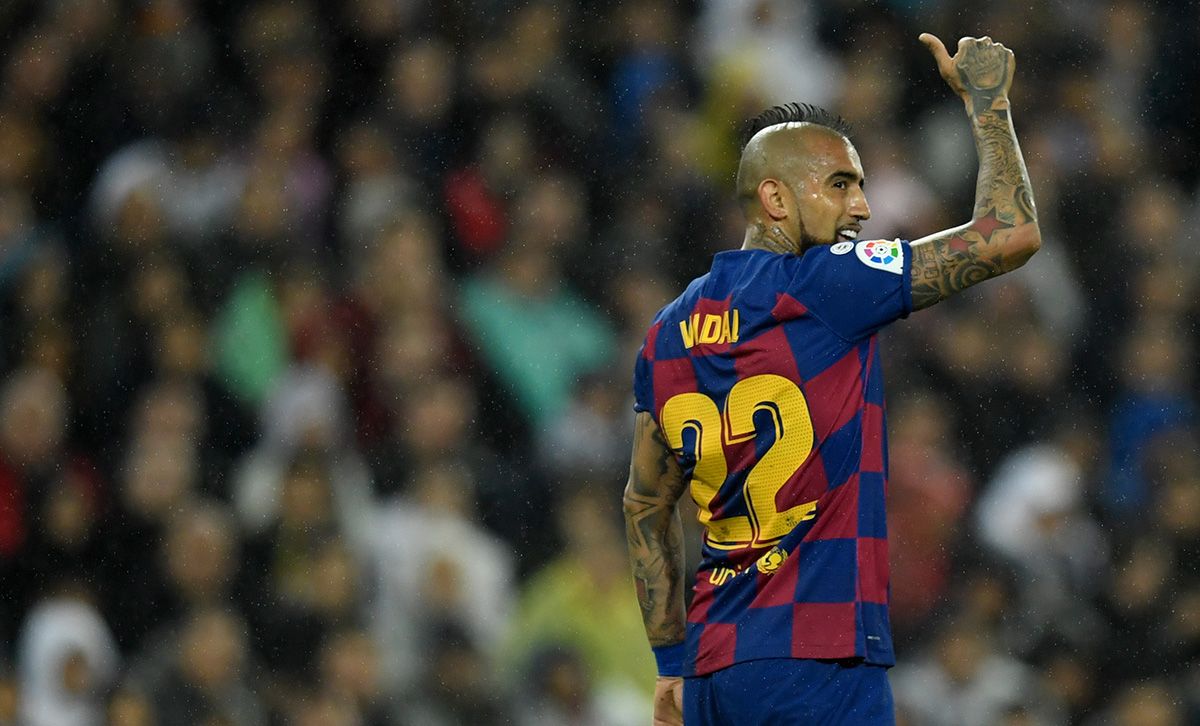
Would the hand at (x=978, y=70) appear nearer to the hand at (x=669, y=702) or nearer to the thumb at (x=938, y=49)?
the thumb at (x=938, y=49)

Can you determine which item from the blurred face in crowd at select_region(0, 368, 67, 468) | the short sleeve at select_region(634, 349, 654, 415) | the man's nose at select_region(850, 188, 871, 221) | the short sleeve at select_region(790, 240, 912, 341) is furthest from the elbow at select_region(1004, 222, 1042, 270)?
the blurred face in crowd at select_region(0, 368, 67, 468)

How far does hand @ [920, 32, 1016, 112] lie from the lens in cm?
366

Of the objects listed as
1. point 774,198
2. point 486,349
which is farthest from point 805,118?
point 486,349

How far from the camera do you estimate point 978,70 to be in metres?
3.68

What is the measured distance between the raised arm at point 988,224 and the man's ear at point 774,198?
13.9 inches

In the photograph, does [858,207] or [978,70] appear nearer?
[978,70]

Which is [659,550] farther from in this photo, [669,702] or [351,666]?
[351,666]

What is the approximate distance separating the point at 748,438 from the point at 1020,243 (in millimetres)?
689

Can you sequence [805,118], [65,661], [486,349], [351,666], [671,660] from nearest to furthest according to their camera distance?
[805,118], [671,660], [65,661], [351,666], [486,349]

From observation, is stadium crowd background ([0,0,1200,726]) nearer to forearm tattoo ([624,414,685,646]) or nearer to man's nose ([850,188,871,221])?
forearm tattoo ([624,414,685,646])

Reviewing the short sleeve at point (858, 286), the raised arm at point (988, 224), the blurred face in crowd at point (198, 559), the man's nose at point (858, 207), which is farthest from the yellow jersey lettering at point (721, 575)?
the blurred face in crowd at point (198, 559)

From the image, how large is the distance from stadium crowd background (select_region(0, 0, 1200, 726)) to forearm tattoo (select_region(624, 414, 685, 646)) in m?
3.17

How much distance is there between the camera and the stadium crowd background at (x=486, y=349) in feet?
23.6

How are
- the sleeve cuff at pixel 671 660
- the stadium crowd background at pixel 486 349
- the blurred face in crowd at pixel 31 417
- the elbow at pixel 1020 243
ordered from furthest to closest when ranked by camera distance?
the blurred face in crowd at pixel 31 417, the stadium crowd background at pixel 486 349, the sleeve cuff at pixel 671 660, the elbow at pixel 1020 243
